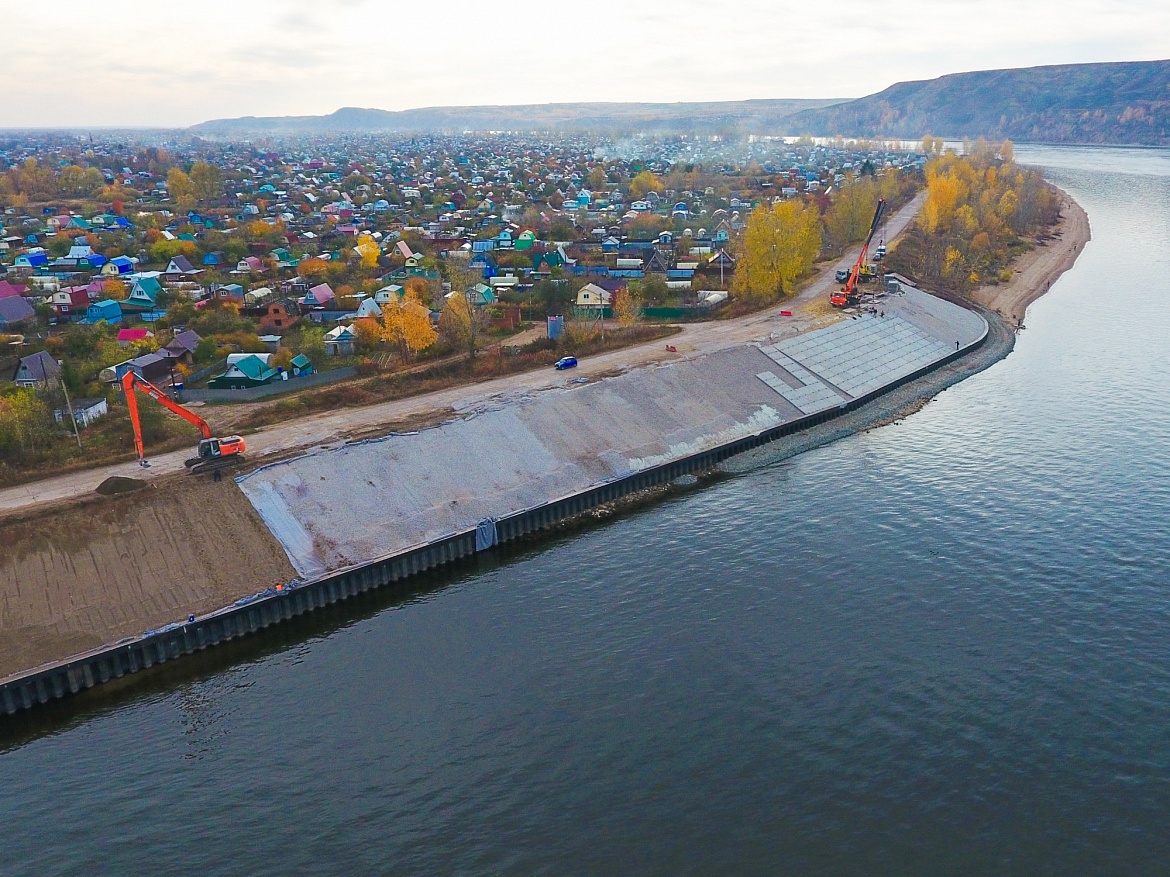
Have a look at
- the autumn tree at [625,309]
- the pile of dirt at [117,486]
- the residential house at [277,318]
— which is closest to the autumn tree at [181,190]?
the residential house at [277,318]

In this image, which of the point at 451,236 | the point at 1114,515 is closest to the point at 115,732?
the point at 1114,515

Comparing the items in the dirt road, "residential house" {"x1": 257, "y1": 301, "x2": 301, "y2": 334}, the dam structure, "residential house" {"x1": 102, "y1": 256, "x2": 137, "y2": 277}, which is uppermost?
"residential house" {"x1": 102, "y1": 256, "x2": 137, "y2": 277}

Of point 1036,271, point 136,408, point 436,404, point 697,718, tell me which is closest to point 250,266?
point 436,404

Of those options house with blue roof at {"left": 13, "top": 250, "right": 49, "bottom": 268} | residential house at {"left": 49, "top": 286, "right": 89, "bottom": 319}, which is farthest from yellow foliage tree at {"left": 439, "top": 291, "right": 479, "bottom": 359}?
house with blue roof at {"left": 13, "top": 250, "right": 49, "bottom": 268}

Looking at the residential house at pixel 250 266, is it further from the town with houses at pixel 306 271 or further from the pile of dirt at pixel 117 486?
the pile of dirt at pixel 117 486

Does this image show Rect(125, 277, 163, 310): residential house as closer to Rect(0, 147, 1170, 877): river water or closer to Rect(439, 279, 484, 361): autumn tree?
Rect(439, 279, 484, 361): autumn tree

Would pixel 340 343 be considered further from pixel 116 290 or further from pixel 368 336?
pixel 116 290
